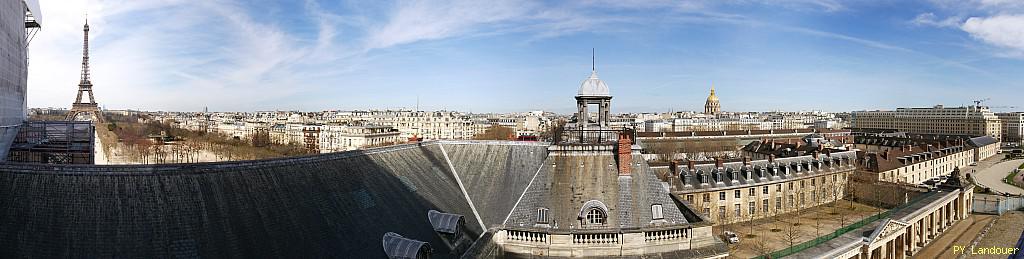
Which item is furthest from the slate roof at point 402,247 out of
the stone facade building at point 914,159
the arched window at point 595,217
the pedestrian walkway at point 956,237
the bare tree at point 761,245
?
the stone facade building at point 914,159

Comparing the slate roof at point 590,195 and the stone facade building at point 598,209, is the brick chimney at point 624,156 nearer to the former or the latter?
the stone facade building at point 598,209

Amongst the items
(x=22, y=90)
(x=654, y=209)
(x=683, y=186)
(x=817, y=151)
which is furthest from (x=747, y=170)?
(x=22, y=90)

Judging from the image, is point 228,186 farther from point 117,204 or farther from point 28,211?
point 28,211

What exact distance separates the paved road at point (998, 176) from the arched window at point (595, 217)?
2651 inches

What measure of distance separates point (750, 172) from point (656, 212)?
111 feet

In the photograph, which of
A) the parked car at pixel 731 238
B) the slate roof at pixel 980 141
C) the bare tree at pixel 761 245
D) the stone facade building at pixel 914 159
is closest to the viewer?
the bare tree at pixel 761 245

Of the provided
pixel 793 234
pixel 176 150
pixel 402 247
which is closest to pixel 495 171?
pixel 402 247

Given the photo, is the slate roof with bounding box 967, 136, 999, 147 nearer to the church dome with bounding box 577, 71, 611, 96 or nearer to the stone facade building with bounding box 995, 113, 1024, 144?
the stone facade building with bounding box 995, 113, 1024, 144

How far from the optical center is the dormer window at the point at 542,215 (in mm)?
23844

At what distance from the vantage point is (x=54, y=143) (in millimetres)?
36531

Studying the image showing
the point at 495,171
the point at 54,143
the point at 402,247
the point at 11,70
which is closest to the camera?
the point at 402,247

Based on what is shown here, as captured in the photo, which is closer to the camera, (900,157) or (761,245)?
(761,245)

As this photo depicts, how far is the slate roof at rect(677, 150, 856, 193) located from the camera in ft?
170

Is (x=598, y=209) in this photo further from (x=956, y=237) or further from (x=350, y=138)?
(x=350, y=138)
